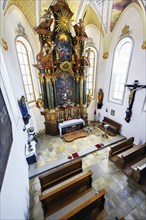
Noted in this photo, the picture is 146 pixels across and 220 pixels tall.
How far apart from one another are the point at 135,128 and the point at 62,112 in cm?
421

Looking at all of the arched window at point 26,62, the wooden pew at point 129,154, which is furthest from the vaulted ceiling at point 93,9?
the wooden pew at point 129,154

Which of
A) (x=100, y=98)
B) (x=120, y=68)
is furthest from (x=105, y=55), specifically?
(x=100, y=98)

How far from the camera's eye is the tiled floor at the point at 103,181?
9.23 ft

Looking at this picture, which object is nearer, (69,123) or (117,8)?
(117,8)

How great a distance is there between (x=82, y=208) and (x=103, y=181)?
1858 millimetres

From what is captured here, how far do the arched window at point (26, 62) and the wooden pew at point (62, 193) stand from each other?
4.87 m

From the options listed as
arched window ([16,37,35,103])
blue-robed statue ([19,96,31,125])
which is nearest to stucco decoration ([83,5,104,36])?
arched window ([16,37,35,103])

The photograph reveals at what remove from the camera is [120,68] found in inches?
235

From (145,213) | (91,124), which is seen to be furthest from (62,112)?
(145,213)

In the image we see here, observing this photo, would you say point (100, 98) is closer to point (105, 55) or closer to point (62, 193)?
point (105, 55)

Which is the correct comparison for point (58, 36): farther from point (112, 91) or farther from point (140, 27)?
point (112, 91)

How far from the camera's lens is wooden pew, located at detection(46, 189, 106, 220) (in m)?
2.02

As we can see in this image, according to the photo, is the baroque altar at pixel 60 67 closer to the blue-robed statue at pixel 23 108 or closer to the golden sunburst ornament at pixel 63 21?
the golden sunburst ornament at pixel 63 21

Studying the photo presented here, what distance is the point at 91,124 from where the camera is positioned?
7.73 meters
